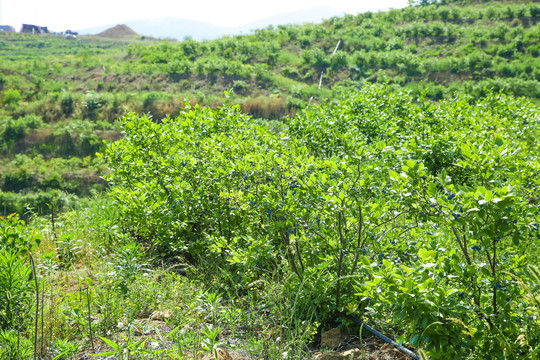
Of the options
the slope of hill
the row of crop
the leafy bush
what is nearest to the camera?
the row of crop

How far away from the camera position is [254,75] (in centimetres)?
2098

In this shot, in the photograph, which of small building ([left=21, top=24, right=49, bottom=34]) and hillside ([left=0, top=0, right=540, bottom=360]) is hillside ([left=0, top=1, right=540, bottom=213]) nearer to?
hillside ([left=0, top=0, right=540, bottom=360])

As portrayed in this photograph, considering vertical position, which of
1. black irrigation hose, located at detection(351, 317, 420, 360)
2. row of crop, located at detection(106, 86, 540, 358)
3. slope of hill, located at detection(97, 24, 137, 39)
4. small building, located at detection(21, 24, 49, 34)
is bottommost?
black irrigation hose, located at detection(351, 317, 420, 360)

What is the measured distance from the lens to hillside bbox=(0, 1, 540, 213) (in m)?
16.6

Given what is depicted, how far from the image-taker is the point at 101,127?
18.7m

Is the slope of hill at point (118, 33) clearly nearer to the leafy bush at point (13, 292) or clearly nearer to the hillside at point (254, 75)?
the hillside at point (254, 75)

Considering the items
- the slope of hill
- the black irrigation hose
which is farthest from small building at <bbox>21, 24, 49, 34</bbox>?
the black irrigation hose

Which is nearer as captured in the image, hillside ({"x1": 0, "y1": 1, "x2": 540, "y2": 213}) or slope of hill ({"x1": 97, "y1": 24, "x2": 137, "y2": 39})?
hillside ({"x1": 0, "y1": 1, "x2": 540, "y2": 213})

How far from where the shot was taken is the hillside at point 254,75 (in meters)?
16.6

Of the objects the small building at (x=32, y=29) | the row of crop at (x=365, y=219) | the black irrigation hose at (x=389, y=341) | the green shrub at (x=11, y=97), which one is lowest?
A: the green shrub at (x=11, y=97)

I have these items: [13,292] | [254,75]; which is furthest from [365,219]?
[254,75]

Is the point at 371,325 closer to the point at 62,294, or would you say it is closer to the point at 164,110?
the point at 62,294

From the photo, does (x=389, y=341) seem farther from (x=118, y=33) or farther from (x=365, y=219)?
(x=118, y=33)

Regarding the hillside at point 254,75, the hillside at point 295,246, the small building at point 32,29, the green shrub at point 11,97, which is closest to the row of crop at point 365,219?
the hillside at point 295,246
